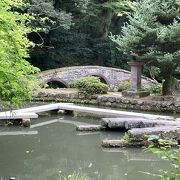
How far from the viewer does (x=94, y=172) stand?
6898mm

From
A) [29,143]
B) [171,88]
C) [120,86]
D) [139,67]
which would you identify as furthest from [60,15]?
[29,143]

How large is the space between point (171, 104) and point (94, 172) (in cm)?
819

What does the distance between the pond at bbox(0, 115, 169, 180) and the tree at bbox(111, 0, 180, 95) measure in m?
5.57

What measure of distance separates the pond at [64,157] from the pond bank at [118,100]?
4.68 metres

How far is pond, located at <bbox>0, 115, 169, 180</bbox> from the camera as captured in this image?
22.3ft

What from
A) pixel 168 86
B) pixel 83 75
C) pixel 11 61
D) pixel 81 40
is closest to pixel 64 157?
pixel 11 61

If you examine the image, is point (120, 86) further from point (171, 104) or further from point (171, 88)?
point (171, 104)

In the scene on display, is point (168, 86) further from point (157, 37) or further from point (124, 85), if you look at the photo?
point (124, 85)

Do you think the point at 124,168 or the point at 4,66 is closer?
the point at 4,66

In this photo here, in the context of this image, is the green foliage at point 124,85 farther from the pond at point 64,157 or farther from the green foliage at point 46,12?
the pond at point 64,157

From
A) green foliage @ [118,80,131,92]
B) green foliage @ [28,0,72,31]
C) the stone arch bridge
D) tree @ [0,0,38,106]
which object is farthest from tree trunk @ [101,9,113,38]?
tree @ [0,0,38,106]

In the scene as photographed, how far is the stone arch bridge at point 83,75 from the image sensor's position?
19.5m

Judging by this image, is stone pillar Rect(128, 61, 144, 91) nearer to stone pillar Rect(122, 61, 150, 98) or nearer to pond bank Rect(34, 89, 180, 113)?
stone pillar Rect(122, 61, 150, 98)

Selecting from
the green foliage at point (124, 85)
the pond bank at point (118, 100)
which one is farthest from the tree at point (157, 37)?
the green foliage at point (124, 85)
